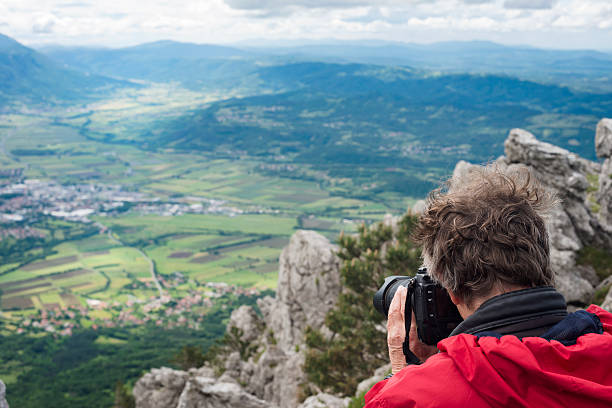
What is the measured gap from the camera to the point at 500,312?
209 cm

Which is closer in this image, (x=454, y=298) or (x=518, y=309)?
(x=518, y=309)

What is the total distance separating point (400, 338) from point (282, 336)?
22588mm

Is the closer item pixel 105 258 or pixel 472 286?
pixel 472 286

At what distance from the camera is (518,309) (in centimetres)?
209

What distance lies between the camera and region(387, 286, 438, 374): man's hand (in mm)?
2715

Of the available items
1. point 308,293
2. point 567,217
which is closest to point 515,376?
point 567,217

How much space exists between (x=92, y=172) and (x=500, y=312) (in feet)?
666

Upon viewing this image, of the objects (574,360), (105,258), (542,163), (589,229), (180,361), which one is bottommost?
(105,258)

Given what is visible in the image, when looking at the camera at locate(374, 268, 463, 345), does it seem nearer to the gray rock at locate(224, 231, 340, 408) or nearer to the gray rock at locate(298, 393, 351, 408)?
the gray rock at locate(298, 393, 351, 408)

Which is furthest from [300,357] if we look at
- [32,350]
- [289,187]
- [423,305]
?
[289,187]

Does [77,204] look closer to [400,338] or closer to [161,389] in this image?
[161,389]

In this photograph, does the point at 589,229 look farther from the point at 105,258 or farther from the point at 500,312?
the point at 105,258

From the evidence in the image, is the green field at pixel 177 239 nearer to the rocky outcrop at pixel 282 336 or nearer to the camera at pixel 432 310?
the rocky outcrop at pixel 282 336

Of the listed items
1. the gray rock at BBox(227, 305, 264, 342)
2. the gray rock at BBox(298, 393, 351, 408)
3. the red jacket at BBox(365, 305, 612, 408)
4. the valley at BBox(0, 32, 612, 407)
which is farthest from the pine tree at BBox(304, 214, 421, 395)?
the gray rock at BBox(227, 305, 264, 342)
